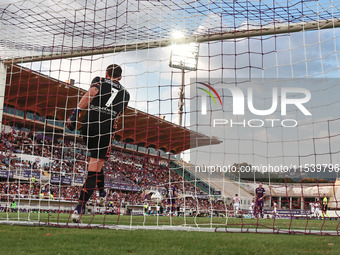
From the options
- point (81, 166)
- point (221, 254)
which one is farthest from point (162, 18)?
point (81, 166)

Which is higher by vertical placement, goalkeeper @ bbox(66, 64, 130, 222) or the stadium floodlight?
the stadium floodlight

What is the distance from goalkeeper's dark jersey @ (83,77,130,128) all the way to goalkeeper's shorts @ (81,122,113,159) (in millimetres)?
107

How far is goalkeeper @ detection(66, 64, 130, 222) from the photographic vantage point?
21.9 feet

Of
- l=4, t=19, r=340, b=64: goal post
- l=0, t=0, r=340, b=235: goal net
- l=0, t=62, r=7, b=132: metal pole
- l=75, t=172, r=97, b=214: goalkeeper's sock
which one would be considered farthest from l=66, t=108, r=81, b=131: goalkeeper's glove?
l=0, t=62, r=7, b=132: metal pole

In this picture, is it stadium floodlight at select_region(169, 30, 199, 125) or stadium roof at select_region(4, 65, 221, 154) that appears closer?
stadium floodlight at select_region(169, 30, 199, 125)

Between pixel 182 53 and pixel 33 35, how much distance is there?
4544 millimetres

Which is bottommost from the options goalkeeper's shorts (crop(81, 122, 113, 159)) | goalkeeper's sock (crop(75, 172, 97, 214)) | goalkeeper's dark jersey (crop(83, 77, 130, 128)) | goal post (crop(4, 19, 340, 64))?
goalkeeper's sock (crop(75, 172, 97, 214))

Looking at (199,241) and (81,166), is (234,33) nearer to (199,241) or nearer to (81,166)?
(199,241)

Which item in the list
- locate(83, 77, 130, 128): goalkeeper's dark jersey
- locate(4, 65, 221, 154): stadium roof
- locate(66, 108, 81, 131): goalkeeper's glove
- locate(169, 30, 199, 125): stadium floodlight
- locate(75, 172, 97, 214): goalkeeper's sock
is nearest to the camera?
locate(75, 172, 97, 214): goalkeeper's sock

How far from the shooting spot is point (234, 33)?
7.55 meters

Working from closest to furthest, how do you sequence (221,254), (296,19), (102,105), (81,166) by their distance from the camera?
(221,254)
(102,105)
(296,19)
(81,166)

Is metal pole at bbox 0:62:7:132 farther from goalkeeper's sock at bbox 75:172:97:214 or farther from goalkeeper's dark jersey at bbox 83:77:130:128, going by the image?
goalkeeper's sock at bbox 75:172:97:214

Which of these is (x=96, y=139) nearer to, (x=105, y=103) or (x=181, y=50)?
(x=105, y=103)

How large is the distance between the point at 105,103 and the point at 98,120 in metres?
0.38
